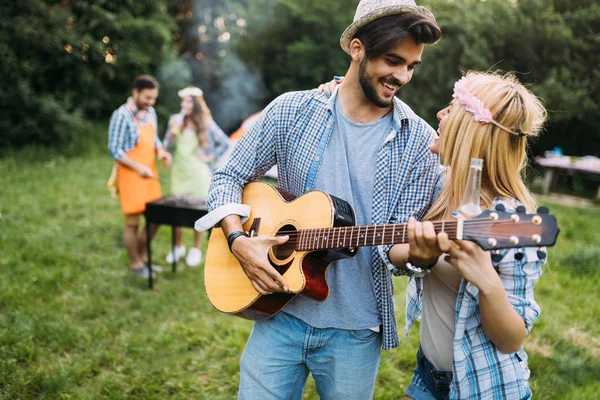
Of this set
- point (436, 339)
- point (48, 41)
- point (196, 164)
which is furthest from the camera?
point (48, 41)

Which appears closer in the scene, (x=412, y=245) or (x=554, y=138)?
(x=412, y=245)

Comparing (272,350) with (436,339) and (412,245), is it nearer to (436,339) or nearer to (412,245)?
(436,339)

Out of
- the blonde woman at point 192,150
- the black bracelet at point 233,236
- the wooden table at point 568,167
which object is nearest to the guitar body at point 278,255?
the black bracelet at point 233,236

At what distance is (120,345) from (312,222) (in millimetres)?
2767

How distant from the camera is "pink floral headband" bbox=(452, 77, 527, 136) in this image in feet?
5.65

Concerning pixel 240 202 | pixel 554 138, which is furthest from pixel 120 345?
pixel 554 138

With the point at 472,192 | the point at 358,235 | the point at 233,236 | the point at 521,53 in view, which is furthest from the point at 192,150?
the point at 521,53

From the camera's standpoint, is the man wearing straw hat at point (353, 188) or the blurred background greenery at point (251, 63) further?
the blurred background greenery at point (251, 63)

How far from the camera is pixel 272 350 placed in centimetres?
215

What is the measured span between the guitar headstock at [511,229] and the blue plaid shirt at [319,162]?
0.51m

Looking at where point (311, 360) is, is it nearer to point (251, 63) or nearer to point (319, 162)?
point (319, 162)

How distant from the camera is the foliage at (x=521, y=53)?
11.9m

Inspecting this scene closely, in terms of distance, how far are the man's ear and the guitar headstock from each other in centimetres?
99

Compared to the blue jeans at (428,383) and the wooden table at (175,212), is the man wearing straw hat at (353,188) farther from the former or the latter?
the wooden table at (175,212)
